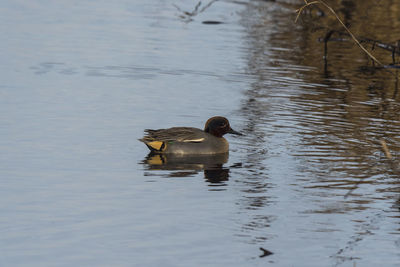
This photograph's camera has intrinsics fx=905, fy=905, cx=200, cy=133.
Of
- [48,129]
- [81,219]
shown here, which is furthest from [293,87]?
[81,219]

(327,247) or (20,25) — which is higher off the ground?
(20,25)

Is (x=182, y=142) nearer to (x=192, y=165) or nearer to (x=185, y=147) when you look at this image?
(x=185, y=147)

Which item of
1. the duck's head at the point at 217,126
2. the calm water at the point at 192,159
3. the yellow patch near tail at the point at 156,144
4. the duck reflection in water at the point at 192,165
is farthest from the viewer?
the duck's head at the point at 217,126

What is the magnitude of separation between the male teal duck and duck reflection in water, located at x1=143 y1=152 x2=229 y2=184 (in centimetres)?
8

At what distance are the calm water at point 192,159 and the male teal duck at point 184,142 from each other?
0.70 ft

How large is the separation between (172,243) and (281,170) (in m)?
3.68

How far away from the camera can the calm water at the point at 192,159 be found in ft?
29.5

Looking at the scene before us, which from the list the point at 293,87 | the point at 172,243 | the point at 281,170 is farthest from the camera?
the point at 293,87

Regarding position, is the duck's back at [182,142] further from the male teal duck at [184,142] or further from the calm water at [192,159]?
the calm water at [192,159]

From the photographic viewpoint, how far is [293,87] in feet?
62.8

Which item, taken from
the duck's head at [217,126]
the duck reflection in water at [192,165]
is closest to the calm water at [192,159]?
the duck reflection in water at [192,165]

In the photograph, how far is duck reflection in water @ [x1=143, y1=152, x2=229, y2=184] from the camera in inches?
477

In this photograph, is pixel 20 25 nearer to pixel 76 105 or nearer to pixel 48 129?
pixel 76 105

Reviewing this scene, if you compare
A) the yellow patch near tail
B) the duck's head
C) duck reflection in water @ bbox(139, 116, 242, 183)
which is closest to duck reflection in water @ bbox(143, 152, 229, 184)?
duck reflection in water @ bbox(139, 116, 242, 183)
